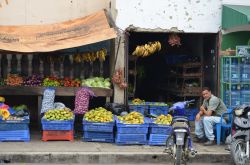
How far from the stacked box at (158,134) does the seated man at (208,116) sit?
29.5 inches

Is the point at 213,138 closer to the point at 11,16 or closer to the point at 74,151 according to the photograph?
the point at 74,151

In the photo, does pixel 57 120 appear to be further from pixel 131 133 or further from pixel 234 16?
pixel 234 16

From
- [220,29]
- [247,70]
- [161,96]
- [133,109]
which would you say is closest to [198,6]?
[220,29]

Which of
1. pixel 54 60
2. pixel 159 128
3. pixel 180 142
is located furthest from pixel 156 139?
pixel 54 60

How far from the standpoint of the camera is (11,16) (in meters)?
12.0

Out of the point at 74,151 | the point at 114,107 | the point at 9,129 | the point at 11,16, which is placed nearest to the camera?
the point at 74,151

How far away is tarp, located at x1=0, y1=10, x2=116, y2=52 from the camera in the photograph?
10164 millimetres

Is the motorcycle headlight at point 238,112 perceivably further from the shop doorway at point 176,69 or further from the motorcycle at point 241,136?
the shop doorway at point 176,69

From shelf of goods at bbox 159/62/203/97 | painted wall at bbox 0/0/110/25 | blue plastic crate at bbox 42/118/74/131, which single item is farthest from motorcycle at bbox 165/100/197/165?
painted wall at bbox 0/0/110/25

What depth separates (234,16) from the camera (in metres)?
10.7

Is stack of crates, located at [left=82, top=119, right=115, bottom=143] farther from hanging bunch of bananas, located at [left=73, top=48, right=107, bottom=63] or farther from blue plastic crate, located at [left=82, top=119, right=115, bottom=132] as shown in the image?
hanging bunch of bananas, located at [left=73, top=48, right=107, bottom=63]

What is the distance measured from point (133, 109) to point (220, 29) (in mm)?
2736

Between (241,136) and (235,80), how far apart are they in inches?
109

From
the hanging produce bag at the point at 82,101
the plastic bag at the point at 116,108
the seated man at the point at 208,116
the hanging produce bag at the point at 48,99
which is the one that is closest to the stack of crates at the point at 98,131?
the hanging produce bag at the point at 82,101
